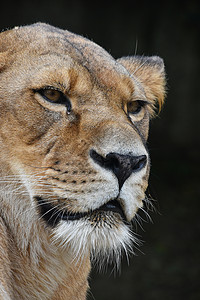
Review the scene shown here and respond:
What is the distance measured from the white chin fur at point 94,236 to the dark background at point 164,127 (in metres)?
5.18

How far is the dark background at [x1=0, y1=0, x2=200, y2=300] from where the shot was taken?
784 centimetres

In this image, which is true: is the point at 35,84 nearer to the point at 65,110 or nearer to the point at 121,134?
the point at 65,110

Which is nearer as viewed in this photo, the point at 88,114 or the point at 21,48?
the point at 88,114

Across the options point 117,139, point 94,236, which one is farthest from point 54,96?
point 94,236

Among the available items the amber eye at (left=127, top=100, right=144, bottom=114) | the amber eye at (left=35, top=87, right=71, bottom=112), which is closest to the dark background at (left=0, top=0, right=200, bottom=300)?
the amber eye at (left=127, top=100, right=144, bottom=114)

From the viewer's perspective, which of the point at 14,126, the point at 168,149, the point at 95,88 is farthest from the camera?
the point at 168,149

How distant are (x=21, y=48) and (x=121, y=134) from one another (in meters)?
0.82

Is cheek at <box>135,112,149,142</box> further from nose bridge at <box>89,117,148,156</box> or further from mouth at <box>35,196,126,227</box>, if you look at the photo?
mouth at <box>35,196,126,227</box>

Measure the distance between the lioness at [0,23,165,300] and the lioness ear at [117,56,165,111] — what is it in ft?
2.47

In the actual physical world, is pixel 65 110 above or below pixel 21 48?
below

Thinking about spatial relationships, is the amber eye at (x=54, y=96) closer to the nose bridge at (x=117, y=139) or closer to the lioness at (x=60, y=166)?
the lioness at (x=60, y=166)

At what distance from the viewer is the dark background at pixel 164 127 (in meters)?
7.84

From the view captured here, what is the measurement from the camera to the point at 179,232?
8492 millimetres

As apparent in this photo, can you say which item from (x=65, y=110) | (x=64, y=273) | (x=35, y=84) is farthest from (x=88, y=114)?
(x=64, y=273)
